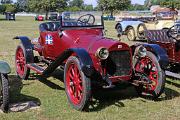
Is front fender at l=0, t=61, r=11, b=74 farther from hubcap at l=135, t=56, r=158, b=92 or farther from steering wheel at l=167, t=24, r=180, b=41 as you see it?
steering wheel at l=167, t=24, r=180, b=41

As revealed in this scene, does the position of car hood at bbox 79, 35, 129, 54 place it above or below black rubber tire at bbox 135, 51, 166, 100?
above

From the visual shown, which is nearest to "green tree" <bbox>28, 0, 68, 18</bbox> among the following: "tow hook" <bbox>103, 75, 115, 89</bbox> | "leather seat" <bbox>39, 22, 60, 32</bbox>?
"leather seat" <bbox>39, 22, 60, 32</bbox>

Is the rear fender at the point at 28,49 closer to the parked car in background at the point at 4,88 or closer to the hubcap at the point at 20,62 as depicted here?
the hubcap at the point at 20,62

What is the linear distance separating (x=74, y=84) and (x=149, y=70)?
1648mm

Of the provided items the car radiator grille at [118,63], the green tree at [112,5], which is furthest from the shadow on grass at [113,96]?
the green tree at [112,5]

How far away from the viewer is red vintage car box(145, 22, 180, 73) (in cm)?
897

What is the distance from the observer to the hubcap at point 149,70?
23.2ft

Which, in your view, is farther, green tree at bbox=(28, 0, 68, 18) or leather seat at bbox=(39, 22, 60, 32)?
green tree at bbox=(28, 0, 68, 18)

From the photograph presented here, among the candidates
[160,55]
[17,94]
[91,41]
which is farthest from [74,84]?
[160,55]

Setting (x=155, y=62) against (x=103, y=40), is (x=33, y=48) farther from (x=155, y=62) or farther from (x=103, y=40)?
(x=155, y=62)

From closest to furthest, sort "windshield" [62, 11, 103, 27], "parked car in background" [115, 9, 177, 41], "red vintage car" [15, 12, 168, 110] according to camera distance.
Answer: "red vintage car" [15, 12, 168, 110] < "windshield" [62, 11, 103, 27] < "parked car in background" [115, 9, 177, 41]

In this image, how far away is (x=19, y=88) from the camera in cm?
796

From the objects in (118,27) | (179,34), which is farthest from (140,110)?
(118,27)

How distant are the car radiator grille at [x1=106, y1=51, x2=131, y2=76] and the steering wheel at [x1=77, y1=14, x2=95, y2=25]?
5.93ft
